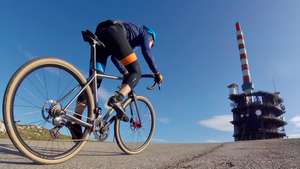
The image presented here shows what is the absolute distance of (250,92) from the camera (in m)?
60.9

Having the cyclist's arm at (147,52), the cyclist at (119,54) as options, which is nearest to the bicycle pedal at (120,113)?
the cyclist at (119,54)

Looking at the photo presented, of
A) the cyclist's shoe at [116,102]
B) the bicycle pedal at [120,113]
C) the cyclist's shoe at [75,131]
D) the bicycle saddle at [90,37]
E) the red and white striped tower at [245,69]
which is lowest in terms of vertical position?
the cyclist's shoe at [75,131]

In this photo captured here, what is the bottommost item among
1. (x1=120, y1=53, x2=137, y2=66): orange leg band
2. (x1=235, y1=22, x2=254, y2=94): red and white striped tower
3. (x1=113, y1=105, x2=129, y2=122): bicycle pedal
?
(x1=113, y1=105, x2=129, y2=122): bicycle pedal

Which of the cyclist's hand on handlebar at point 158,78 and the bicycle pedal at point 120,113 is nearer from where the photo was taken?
the bicycle pedal at point 120,113

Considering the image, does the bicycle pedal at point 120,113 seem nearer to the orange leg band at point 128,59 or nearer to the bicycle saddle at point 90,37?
the orange leg band at point 128,59

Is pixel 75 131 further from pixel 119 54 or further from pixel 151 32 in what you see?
pixel 151 32

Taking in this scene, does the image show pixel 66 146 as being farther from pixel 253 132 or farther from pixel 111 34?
pixel 253 132

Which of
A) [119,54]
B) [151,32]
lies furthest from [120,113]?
[151,32]

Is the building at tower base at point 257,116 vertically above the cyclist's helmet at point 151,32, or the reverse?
the building at tower base at point 257,116

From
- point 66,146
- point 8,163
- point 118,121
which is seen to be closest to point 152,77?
point 118,121

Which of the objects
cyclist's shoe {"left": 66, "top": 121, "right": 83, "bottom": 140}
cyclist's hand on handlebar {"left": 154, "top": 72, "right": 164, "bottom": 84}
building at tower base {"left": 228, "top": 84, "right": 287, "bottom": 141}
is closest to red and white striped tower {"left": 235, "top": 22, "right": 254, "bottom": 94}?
building at tower base {"left": 228, "top": 84, "right": 287, "bottom": 141}

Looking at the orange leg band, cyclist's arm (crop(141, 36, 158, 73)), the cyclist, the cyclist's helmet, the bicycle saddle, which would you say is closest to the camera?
the bicycle saddle

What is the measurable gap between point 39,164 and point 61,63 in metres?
1.08

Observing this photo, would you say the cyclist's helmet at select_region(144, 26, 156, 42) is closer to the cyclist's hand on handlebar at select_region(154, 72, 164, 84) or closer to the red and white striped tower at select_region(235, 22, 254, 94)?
A: the cyclist's hand on handlebar at select_region(154, 72, 164, 84)
